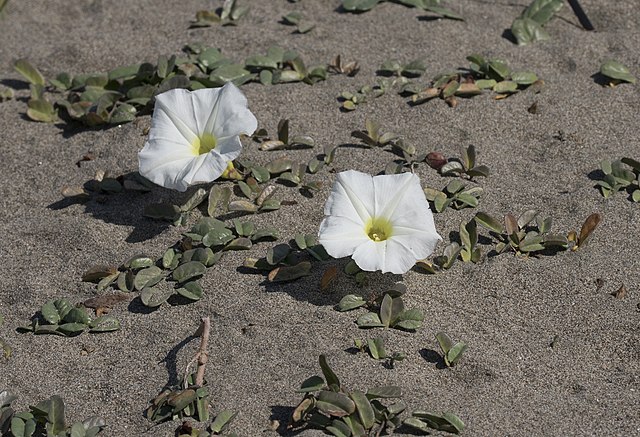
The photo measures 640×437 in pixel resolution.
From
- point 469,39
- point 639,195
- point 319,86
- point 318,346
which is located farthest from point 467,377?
point 469,39

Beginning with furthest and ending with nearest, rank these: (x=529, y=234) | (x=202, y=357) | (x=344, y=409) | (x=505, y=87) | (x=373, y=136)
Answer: (x=505, y=87) → (x=373, y=136) → (x=529, y=234) → (x=202, y=357) → (x=344, y=409)

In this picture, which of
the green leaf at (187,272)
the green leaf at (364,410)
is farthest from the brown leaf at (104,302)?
the green leaf at (364,410)

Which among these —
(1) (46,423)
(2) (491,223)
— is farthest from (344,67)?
(1) (46,423)

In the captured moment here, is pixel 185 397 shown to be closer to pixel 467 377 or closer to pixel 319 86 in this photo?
pixel 467 377

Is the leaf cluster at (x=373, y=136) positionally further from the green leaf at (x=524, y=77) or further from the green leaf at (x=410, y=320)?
the green leaf at (x=410, y=320)

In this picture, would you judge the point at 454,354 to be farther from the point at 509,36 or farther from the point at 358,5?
the point at 358,5

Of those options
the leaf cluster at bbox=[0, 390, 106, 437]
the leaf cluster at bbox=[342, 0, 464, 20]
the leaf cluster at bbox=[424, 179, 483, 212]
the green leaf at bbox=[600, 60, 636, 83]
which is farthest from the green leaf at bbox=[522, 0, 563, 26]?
the leaf cluster at bbox=[0, 390, 106, 437]
